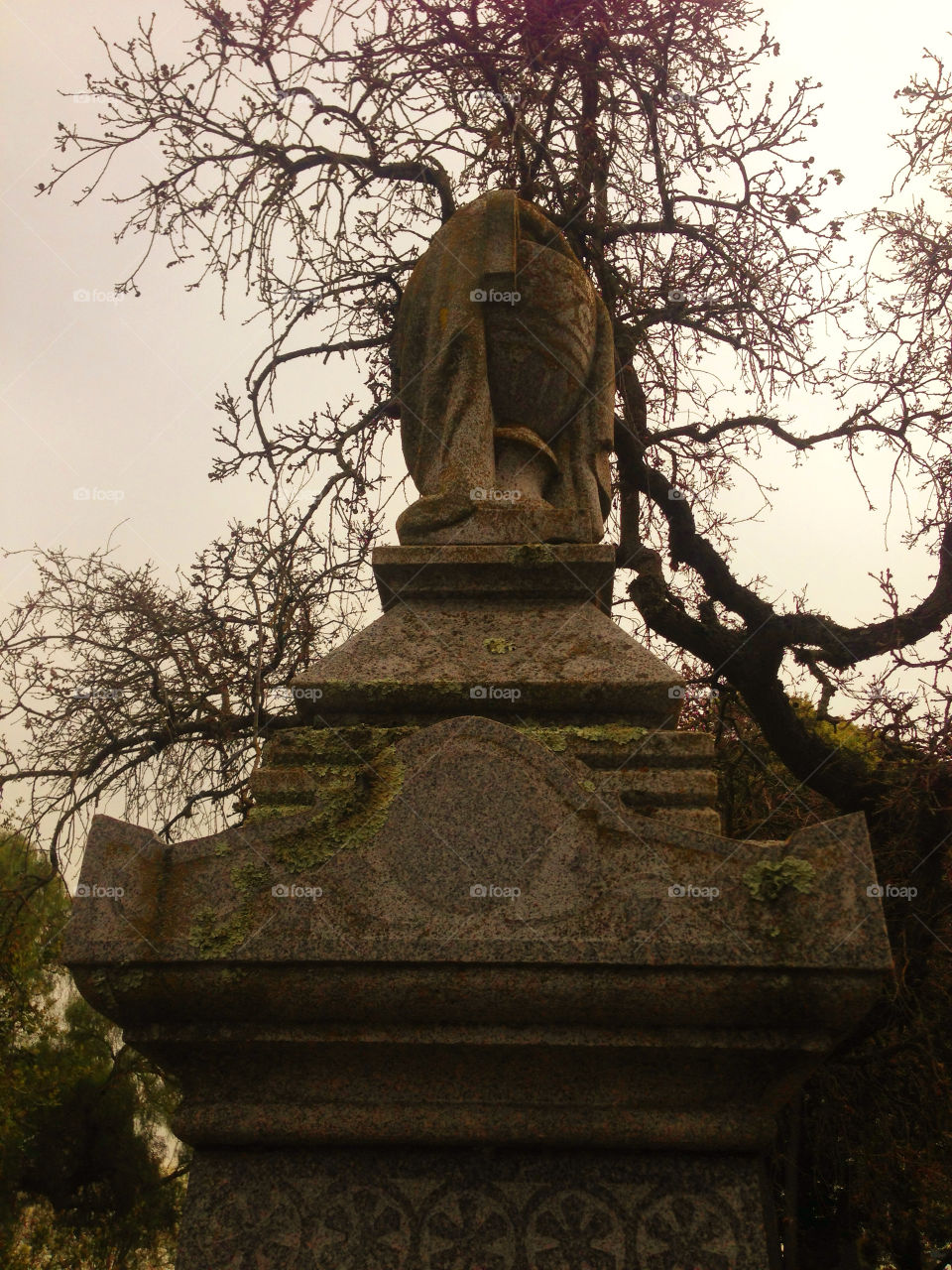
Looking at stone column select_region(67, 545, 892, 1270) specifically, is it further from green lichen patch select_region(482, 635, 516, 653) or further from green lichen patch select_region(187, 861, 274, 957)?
green lichen patch select_region(482, 635, 516, 653)

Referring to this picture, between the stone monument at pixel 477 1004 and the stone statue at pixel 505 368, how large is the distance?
1650mm

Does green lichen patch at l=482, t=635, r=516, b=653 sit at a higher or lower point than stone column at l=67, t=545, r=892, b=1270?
higher

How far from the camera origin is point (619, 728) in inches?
109

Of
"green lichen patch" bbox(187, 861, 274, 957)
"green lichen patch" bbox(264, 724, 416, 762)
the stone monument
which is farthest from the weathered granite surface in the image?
"green lichen patch" bbox(187, 861, 274, 957)

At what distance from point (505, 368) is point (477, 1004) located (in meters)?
2.61

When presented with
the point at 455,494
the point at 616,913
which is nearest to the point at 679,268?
the point at 455,494

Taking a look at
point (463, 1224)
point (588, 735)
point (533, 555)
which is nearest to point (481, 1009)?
point (463, 1224)

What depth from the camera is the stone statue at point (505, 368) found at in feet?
12.7

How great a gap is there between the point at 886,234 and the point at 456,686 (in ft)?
20.2

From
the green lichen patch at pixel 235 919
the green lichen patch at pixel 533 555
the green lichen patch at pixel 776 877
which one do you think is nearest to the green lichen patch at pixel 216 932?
the green lichen patch at pixel 235 919

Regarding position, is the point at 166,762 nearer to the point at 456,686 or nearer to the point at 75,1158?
the point at 456,686

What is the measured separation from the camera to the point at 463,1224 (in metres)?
2.14

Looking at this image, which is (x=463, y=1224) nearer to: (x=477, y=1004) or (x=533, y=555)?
(x=477, y=1004)

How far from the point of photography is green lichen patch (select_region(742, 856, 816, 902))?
2100 millimetres
